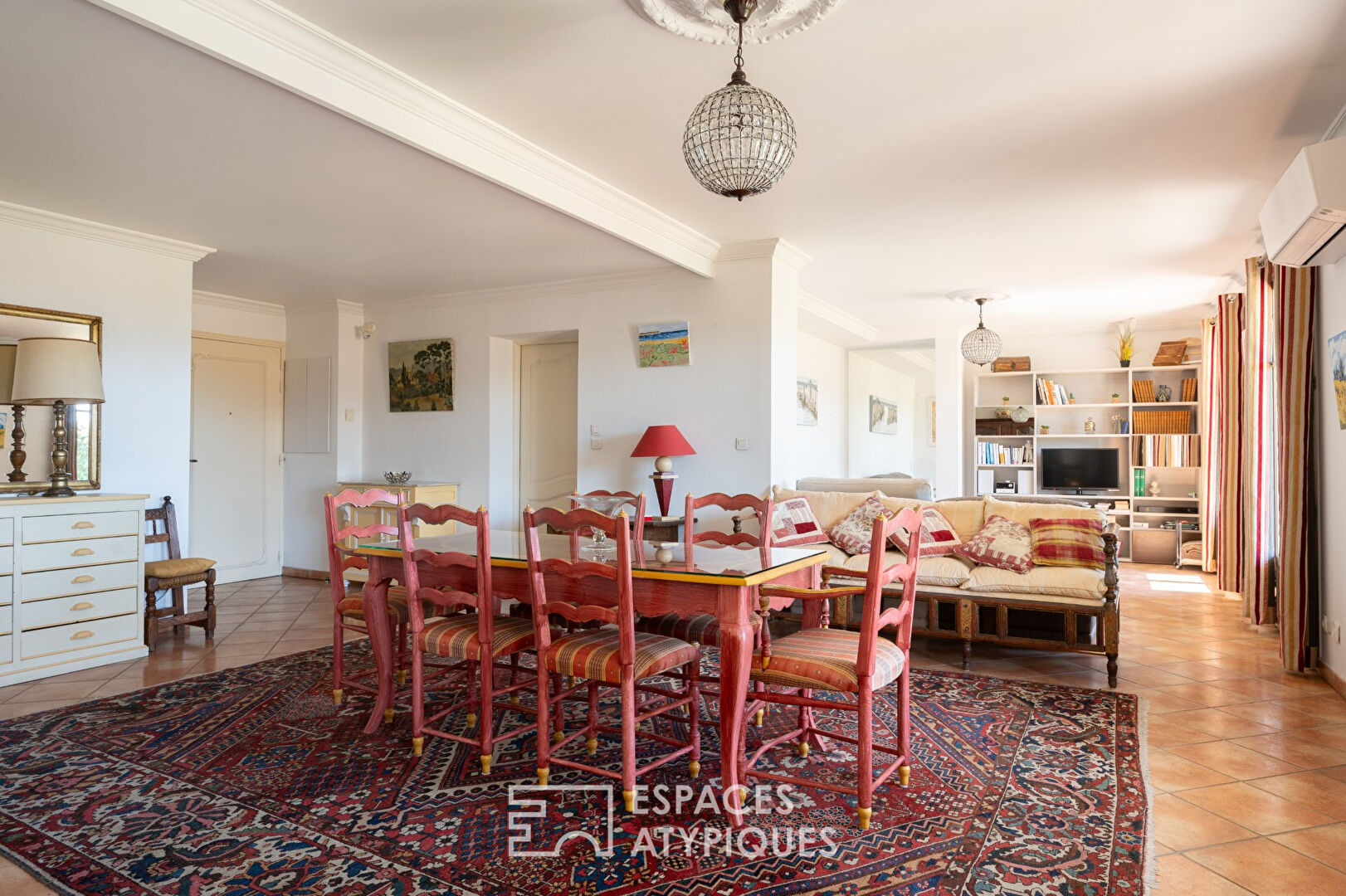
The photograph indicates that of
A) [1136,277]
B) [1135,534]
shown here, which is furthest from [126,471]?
[1135,534]

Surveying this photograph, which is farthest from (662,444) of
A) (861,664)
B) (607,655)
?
(861,664)

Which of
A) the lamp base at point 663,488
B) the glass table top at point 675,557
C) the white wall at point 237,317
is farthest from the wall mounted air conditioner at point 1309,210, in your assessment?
the white wall at point 237,317

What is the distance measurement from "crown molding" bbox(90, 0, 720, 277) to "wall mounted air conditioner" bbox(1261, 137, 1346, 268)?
3036mm

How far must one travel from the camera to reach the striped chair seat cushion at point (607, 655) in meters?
2.56

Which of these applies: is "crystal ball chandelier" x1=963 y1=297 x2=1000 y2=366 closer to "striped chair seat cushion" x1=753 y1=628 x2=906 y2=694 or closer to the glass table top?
the glass table top

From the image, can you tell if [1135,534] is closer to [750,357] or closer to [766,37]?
[750,357]

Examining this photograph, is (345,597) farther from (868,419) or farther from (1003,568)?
(868,419)

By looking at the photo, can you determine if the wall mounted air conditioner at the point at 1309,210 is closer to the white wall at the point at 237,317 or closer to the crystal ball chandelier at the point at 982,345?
the crystal ball chandelier at the point at 982,345

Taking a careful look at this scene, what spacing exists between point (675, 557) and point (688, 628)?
38 cm

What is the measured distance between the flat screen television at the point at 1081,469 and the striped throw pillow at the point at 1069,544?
4.71 meters

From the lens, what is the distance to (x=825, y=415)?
9195mm

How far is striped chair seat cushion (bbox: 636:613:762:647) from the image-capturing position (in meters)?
3.04

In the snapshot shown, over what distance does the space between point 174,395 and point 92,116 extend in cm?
233

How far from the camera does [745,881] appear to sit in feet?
6.80
